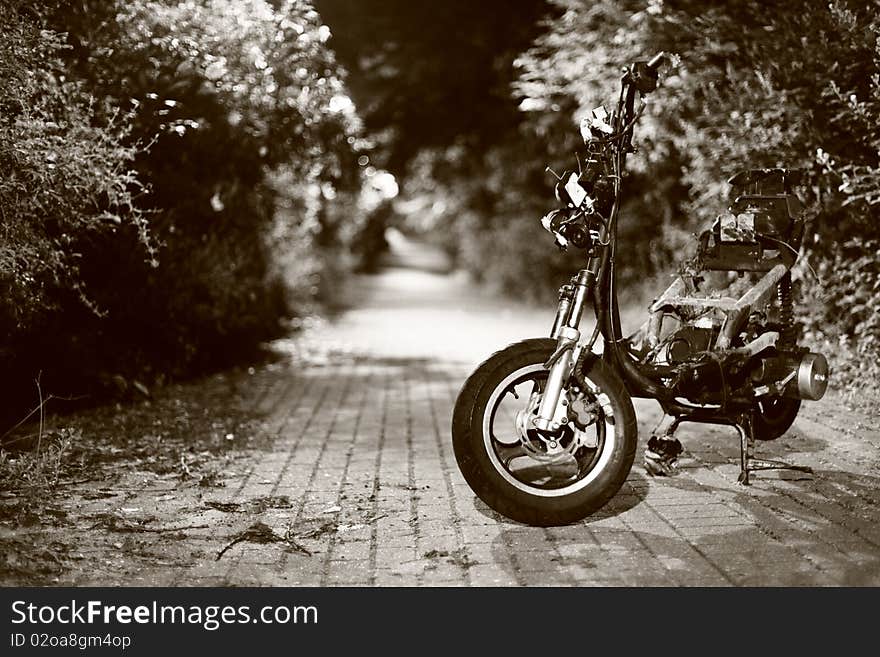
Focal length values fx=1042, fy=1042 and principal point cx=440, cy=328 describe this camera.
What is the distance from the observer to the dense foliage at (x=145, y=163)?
17.9ft

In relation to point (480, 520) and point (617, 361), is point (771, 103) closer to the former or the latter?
point (617, 361)

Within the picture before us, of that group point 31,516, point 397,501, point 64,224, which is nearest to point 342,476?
point 397,501

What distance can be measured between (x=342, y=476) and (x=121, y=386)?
2644 mm

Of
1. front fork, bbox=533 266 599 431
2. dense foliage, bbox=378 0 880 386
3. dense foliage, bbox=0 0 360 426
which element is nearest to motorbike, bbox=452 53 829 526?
front fork, bbox=533 266 599 431

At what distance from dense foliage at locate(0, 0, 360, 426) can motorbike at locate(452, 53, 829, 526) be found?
257 centimetres

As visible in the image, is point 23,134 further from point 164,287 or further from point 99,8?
point 164,287

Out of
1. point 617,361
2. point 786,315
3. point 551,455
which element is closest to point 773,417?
point 786,315

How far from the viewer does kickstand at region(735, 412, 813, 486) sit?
5180 mm

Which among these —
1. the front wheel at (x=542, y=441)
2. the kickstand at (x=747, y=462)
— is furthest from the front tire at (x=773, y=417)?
the front wheel at (x=542, y=441)

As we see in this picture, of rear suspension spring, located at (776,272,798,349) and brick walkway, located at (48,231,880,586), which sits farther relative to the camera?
rear suspension spring, located at (776,272,798,349)

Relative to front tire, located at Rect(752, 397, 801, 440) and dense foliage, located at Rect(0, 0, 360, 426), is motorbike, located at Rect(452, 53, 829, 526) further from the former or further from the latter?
dense foliage, located at Rect(0, 0, 360, 426)

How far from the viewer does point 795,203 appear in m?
5.07

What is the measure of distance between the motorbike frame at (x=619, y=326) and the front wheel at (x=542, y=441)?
0.25 ft
